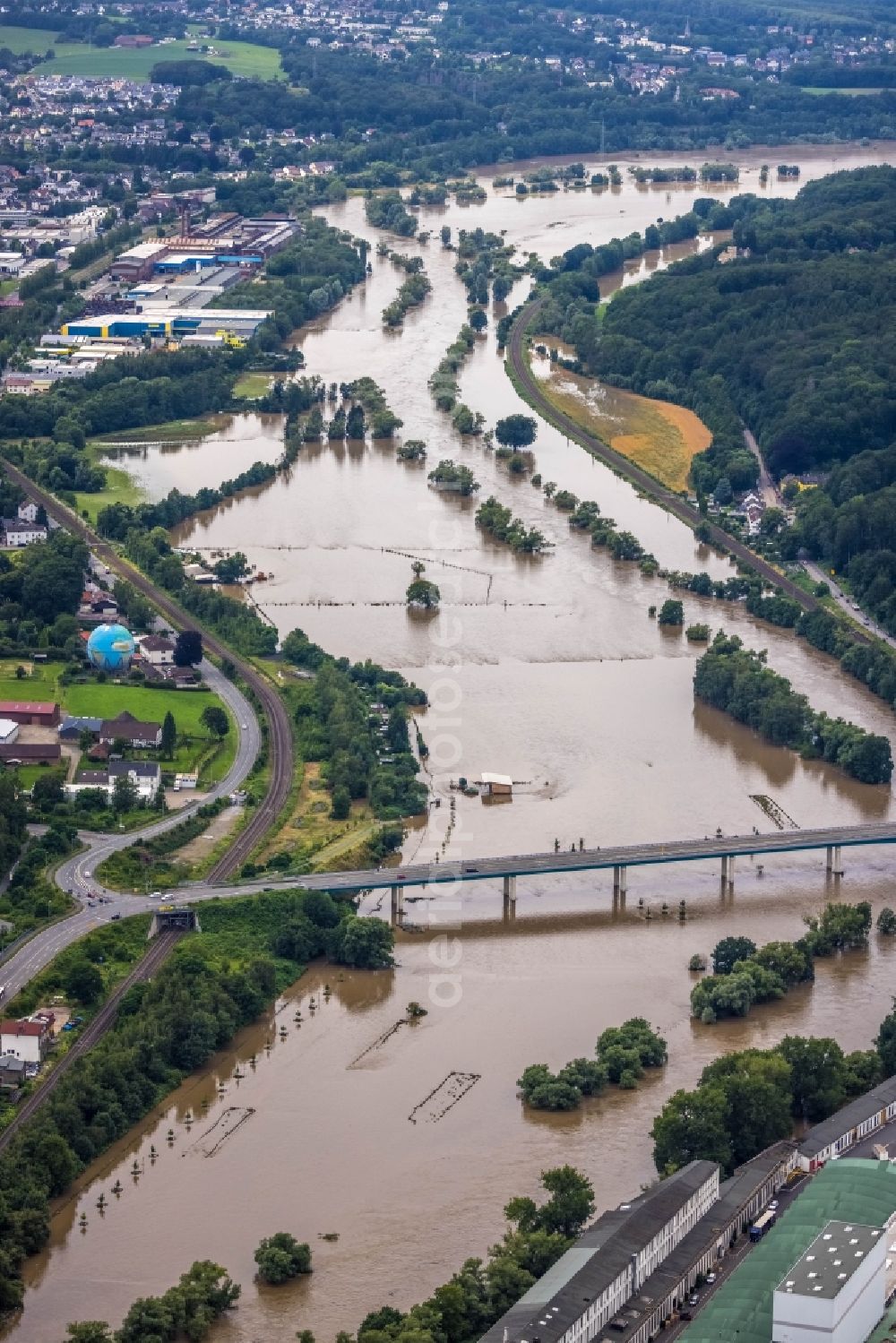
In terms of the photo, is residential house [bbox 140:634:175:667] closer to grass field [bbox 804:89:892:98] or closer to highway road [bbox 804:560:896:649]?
highway road [bbox 804:560:896:649]

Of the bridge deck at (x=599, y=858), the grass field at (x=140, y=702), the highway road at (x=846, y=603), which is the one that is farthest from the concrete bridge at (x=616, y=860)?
the highway road at (x=846, y=603)

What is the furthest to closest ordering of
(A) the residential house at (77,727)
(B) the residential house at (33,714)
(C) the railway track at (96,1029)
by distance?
1. (B) the residential house at (33,714)
2. (A) the residential house at (77,727)
3. (C) the railway track at (96,1029)

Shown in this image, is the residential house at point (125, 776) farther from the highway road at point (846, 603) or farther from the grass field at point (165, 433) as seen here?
the grass field at point (165, 433)

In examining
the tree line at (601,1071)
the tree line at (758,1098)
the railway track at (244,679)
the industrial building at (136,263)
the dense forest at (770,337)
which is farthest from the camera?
the industrial building at (136,263)

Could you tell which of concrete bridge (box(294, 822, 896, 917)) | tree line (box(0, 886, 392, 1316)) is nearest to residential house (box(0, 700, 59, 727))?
concrete bridge (box(294, 822, 896, 917))

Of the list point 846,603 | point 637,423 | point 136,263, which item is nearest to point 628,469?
point 637,423

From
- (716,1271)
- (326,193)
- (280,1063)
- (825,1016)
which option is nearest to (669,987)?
(825,1016)

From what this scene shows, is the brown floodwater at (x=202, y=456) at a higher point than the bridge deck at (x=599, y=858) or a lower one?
lower
